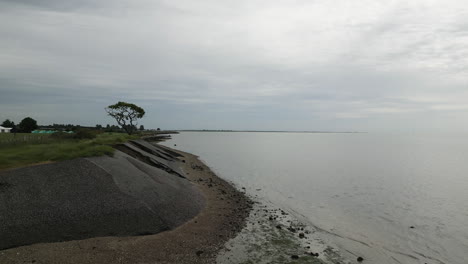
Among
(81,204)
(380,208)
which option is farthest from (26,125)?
(380,208)

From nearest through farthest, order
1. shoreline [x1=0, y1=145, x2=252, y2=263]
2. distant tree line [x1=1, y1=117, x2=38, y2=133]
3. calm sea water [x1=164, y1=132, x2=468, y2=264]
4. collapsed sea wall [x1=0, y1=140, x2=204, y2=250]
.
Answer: shoreline [x1=0, y1=145, x2=252, y2=263], collapsed sea wall [x1=0, y1=140, x2=204, y2=250], calm sea water [x1=164, y1=132, x2=468, y2=264], distant tree line [x1=1, y1=117, x2=38, y2=133]

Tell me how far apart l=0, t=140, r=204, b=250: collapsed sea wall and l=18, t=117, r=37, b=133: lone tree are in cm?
8210

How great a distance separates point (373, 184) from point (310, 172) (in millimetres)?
9454

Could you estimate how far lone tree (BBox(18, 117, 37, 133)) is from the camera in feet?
266

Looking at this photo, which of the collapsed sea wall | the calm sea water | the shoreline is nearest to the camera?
the shoreline

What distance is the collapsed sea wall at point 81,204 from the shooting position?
11.0m

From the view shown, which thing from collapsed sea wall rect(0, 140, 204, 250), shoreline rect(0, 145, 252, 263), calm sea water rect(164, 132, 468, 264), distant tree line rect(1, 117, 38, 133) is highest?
distant tree line rect(1, 117, 38, 133)

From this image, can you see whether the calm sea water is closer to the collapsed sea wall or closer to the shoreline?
the shoreline

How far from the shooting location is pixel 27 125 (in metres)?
82.2

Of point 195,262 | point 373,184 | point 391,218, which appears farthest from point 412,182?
point 195,262

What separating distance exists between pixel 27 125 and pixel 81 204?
87.9 m

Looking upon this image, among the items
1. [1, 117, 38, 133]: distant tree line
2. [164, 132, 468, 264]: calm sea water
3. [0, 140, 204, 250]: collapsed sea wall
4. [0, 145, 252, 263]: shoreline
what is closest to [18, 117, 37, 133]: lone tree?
[1, 117, 38, 133]: distant tree line

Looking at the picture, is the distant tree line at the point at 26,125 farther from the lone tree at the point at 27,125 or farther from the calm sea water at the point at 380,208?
the calm sea water at the point at 380,208

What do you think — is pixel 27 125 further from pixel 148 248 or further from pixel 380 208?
pixel 380 208
